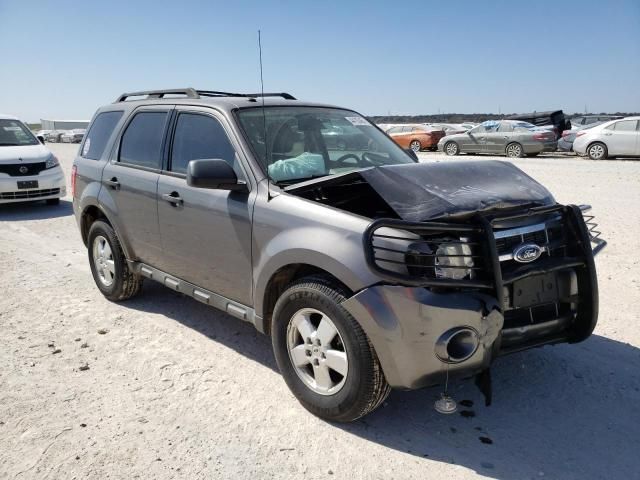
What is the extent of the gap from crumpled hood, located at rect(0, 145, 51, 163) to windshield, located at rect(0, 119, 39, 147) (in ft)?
0.78

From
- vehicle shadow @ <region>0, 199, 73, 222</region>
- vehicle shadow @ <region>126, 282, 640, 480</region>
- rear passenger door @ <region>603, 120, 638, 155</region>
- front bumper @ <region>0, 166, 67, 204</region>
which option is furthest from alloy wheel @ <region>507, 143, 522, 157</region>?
vehicle shadow @ <region>126, 282, 640, 480</region>

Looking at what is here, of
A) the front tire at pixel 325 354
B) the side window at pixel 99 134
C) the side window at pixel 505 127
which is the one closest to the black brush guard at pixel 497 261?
the front tire at pixel 325 354

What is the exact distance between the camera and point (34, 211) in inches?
428

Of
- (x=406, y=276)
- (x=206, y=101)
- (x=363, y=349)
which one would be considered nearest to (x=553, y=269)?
(x=406, y=276)

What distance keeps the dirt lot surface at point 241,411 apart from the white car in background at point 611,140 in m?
16.1

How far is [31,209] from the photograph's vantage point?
11.1 m

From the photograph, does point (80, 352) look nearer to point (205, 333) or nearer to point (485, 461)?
point (205, 333)

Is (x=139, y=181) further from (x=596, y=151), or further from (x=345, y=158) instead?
(x=596, y=151)

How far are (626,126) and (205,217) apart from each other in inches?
755

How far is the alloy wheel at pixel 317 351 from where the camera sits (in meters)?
3.14

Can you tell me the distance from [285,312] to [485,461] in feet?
4.51

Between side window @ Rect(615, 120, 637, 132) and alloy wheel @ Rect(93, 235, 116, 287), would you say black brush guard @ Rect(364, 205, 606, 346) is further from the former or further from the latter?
side window @ Rect(615, 120, 637, 132)

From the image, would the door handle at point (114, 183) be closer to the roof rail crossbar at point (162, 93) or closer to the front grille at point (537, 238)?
the roof rail crossbar at point (162, 93)

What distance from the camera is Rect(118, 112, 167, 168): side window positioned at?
4594 mm
